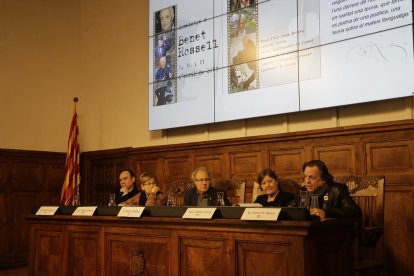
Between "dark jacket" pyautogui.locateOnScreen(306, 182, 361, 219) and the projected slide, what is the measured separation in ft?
4.08

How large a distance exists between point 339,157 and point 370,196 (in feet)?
3.56

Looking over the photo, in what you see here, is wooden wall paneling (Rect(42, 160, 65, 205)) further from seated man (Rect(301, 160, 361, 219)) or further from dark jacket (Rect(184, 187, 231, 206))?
seated man (Rect(301, 160, 361, 219))

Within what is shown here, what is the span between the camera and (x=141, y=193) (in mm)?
5086

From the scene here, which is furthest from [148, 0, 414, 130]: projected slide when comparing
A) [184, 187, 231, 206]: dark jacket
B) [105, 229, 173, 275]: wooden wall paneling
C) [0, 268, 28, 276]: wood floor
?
[0, 268, 28, 276]: wood floor

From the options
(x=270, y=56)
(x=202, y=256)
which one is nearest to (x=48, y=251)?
(x=202, y=256)

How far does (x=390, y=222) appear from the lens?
454cm

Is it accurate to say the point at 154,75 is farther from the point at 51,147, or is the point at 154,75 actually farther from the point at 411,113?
the point at 411,113

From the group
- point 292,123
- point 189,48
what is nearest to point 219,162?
point 292,123

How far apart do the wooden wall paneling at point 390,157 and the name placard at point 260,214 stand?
215 cm

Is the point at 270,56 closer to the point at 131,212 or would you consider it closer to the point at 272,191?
the point at 272,191

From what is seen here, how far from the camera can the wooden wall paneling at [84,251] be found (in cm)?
384

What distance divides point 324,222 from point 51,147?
19.7 feet

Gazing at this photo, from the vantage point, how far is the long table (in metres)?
2.77

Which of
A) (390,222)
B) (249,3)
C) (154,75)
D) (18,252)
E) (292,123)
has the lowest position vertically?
(18,252)
